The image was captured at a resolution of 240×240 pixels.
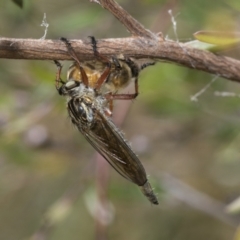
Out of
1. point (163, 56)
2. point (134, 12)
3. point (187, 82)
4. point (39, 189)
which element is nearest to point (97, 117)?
point (163, 56)

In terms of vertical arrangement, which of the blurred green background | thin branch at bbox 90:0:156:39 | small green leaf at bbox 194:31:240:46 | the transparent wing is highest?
thin branch at bbox 90:0:156:39

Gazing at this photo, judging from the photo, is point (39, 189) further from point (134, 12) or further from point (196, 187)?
point (134, 12)

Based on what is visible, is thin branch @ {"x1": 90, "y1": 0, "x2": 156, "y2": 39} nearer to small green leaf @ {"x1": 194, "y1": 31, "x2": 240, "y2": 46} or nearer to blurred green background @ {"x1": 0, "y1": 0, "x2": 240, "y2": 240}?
small green leaf @ {"x1": 194, "y1": 31, "x2": 240, "y2": 46}

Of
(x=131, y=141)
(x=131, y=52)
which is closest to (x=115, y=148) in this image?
(x=131, y=52)

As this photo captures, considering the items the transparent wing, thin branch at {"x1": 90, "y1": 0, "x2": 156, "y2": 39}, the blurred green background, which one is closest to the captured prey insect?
the transparent wing

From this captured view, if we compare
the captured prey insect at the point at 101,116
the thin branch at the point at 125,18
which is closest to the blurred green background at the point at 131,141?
the captured prey insect at the point at 101,116

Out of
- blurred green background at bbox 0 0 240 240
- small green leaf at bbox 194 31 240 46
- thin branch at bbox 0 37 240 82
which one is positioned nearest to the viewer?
thin branch at bbox 0 37 240 82

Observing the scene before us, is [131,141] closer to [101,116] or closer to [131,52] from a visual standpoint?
[101,116]

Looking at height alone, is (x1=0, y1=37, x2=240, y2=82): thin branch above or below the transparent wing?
above

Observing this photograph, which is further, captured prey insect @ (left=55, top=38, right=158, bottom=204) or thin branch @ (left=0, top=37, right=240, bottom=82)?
captured prey insect @ (left=55, top=38, right=158, bottom=204)
